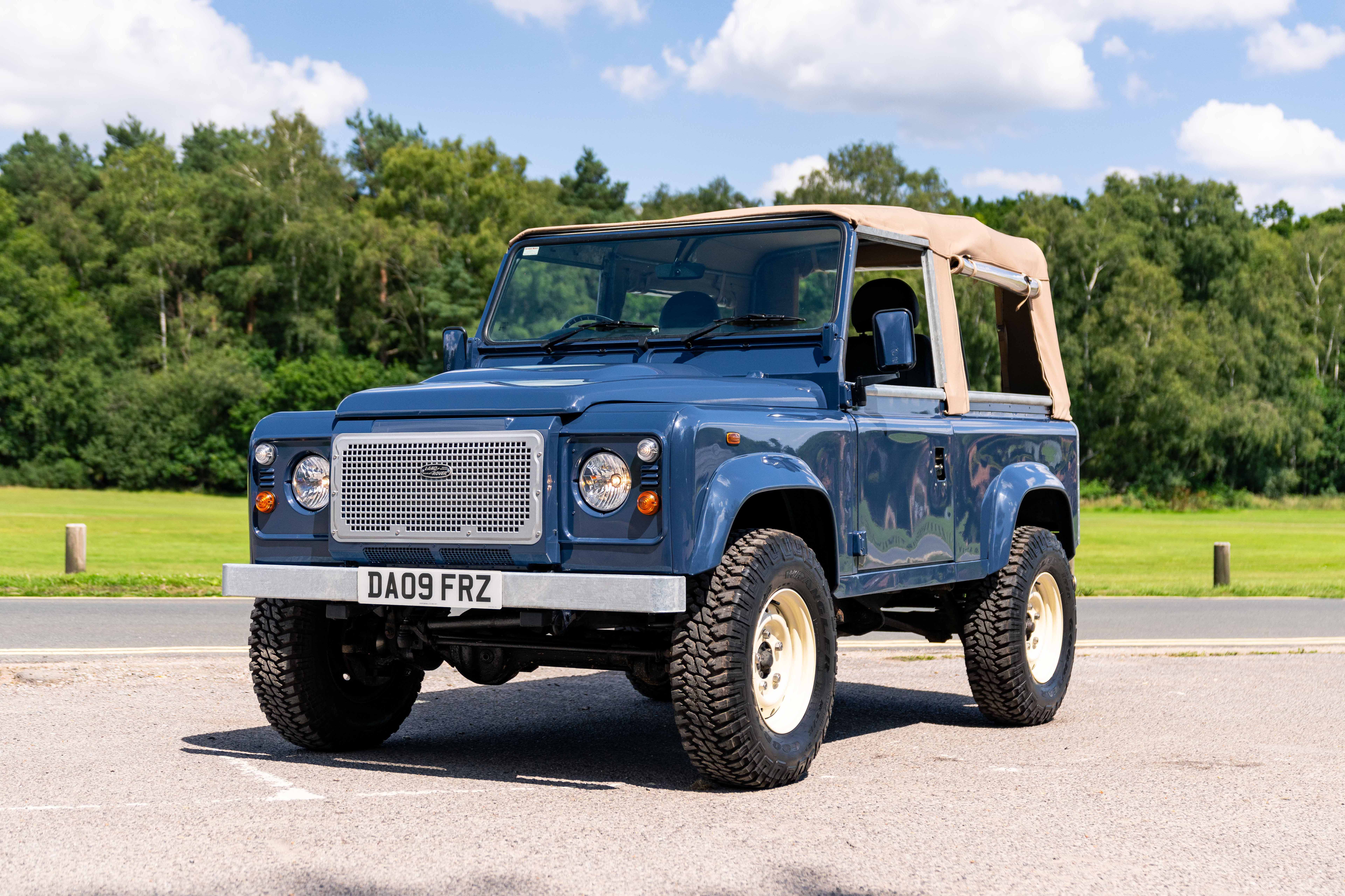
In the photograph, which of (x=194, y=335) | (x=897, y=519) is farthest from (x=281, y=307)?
(x=897, y=519)

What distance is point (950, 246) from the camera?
816 cm

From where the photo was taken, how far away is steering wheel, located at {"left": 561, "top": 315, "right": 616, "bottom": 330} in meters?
7.41

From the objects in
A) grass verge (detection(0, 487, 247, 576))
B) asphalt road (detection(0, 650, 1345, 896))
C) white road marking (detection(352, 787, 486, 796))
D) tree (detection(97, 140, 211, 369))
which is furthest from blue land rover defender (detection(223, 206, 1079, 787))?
tree (detection(97, 140, 211, 369))

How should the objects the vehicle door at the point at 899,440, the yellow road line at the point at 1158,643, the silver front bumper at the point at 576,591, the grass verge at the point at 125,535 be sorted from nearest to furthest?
1. the silver front bumper at the point at 576,591
2. the vehicle door at the point at 899,440
3. the yellow road line at the point at 1158,643
4. the grass verge at the point at 125,535

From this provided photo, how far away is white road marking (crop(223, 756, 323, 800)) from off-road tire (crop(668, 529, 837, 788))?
1507mm

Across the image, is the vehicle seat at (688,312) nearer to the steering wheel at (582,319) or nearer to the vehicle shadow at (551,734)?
the steering wheel at (582,319)

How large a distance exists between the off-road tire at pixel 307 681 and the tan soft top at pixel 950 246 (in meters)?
2.29

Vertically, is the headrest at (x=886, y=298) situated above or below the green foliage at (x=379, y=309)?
below

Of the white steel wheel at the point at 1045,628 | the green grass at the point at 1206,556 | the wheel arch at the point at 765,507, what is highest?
the wheel arch at the point at 765,507

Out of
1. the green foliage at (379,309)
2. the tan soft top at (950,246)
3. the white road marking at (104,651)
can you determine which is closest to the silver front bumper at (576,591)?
the tan soft top at (950,246)

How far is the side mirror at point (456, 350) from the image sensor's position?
304 inches

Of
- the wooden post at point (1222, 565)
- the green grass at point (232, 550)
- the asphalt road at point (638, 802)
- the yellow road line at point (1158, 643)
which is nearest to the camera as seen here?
the asphalt road at point (638, 802)

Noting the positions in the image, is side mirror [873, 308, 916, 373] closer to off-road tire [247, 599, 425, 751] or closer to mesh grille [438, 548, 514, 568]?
mesh grille [438, 548, 514, 568]

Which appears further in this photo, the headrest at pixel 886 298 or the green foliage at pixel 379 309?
the green foliage at pixel 379 309
